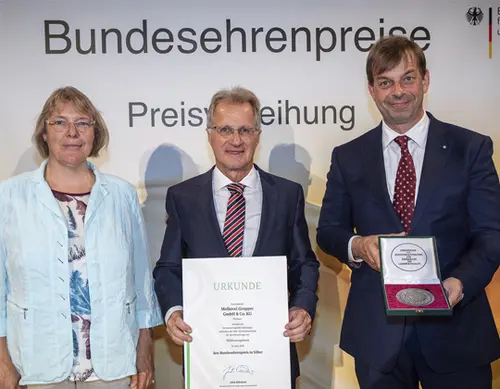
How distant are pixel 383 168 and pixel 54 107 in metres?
1.44

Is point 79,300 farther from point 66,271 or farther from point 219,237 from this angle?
point 219,237

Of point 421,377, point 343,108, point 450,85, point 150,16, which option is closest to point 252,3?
point 150,16

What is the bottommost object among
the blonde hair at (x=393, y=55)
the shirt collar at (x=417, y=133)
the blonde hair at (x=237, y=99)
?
the shirt collar at (x=417, y=133)

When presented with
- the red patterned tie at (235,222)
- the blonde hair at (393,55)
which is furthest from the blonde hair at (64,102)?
the blonde hair at (393,55)

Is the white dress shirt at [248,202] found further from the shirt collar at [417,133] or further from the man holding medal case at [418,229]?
the shirt collar at [417,133]

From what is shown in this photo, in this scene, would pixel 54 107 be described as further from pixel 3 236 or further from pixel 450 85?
pixel 450 85

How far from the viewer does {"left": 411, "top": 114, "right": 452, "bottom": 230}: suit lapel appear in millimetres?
2447

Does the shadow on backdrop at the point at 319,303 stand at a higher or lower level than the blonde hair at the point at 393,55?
lower

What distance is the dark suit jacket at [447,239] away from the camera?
8.00ft

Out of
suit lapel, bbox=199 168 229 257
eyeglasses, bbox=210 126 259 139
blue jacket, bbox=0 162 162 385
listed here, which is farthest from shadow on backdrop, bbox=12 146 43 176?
eyeglasses, bbox=210 126 259 139

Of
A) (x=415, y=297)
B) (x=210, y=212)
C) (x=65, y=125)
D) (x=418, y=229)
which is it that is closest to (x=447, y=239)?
(x=418, y=229)

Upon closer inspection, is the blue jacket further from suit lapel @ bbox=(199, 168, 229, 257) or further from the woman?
suit lapel @ bbox=(199, 168, 229, 257)

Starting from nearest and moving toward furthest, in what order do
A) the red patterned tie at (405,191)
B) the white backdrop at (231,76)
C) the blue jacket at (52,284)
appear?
the blue jacket at (52,284) → the red patterned tie at (405,191) → the white backdrop at (231,76)

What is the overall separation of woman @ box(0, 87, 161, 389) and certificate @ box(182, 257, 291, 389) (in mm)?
316
